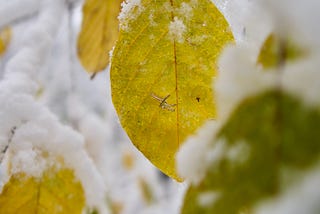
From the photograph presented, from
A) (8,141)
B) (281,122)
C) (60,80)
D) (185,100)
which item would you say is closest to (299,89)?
(281,122)

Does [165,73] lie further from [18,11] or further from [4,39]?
A: [4,39]

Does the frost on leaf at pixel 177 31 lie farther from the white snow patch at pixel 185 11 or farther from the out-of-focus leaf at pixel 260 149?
the out-of-focus leaf at pixel 260 149

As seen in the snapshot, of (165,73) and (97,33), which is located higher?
(165,73)

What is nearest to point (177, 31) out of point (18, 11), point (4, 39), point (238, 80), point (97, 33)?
point (238, 80)

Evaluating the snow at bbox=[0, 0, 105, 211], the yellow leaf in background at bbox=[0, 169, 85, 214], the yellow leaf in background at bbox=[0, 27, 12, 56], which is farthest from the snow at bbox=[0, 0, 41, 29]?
the yellow leaf in background at bbox=[0, 27, 12, 56]

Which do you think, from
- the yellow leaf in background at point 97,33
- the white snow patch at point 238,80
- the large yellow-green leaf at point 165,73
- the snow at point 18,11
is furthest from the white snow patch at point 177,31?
the snow at point 18,11

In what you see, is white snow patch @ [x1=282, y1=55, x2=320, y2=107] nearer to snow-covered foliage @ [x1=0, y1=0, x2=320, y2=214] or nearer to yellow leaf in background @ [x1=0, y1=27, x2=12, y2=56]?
snow-covered foliage @ [x1=0, y1=0, x2=320, y2=214]
